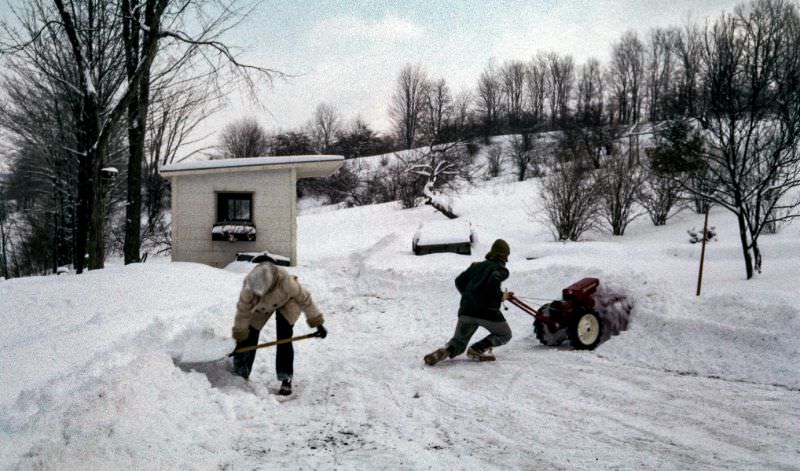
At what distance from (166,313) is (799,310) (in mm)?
8487

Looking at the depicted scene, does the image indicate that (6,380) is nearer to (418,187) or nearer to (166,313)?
(166,313)

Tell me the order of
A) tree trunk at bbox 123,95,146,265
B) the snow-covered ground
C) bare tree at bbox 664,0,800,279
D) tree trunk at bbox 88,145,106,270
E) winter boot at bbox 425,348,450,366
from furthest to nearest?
tree trunk at bbox 123,95,146,265, tree trunk at bbox 88,145,106,270, bare tree at bbox 664,0,800,279, winter boot at bbox 425,348,450,366, the snow-covered ground

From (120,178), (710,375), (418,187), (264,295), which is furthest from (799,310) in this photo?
(120,178)

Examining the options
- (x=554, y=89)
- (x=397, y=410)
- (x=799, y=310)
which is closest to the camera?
(x=397, y=410)

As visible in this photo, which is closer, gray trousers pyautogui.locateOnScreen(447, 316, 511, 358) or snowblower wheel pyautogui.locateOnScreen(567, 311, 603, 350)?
gray trousers pyautogui.locateOnScreen(447, 316, 511, 358)

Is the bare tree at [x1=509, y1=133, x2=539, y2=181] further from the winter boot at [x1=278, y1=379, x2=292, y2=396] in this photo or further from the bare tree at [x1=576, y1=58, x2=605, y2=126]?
the winter boot at [x1=278, y1=379, x2=292, y2=396]

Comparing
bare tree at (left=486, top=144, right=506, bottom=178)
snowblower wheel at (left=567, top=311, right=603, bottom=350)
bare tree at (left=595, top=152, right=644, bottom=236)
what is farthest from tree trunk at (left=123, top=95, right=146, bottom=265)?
bare tree at (left=486, top=144, right=506, bottom=178)

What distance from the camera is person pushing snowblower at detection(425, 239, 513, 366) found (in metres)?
6.23

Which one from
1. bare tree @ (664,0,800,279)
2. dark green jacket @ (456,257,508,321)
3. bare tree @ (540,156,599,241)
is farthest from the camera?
bare tree @ (540,156,599,241)

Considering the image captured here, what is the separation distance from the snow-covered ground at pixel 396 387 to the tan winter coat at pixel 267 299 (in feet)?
1.29

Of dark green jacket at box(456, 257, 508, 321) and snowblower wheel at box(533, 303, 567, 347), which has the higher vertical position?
dark green jacket at box(456, 257, 508, 321)

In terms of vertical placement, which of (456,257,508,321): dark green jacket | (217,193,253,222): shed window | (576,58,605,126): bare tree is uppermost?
(576,58,605,126): bare tree

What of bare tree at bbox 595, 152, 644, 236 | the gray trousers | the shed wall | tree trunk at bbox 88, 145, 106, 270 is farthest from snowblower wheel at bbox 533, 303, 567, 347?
bare tree at bbox 595, 152, 644, 236

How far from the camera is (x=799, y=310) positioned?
6211 mm
